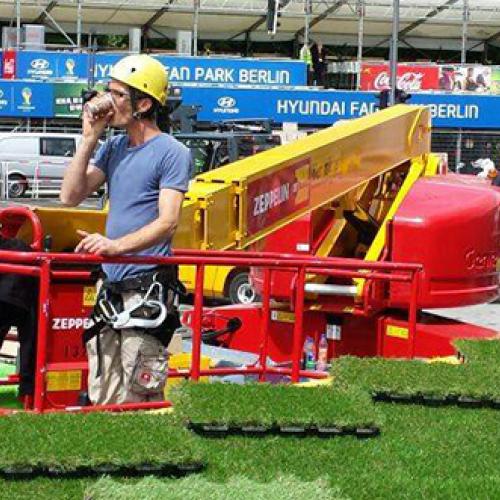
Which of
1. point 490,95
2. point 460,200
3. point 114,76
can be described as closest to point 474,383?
point 114,76

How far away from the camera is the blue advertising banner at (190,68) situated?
38156 mm

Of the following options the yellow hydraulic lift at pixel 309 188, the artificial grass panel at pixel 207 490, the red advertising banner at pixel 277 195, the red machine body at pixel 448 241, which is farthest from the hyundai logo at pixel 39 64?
the artificial grass panel at pixel 207 490

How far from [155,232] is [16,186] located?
29942mm

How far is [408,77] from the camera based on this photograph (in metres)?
42.8

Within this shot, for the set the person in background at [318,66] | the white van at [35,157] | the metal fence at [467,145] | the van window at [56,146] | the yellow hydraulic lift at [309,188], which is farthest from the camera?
the person in background at [318,66]

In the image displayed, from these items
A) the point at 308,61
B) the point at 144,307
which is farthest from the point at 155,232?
the point at 308,61

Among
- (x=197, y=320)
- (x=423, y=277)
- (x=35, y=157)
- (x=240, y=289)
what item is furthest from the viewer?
(x=35, y=157)

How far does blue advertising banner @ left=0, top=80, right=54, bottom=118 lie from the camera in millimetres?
36188

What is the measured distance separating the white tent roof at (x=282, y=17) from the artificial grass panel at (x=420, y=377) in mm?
38505

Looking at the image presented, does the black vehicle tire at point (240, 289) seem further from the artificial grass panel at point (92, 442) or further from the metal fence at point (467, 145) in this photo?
the metal fence at point (467, 145)

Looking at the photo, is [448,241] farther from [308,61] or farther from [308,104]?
[308,61]

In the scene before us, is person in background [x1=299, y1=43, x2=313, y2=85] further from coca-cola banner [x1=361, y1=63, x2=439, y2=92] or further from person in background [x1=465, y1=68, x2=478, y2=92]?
person in background [x1=465, y1=68, x2=478, y2=92]

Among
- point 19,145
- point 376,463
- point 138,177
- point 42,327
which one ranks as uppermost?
point 138,177

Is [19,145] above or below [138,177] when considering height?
below
